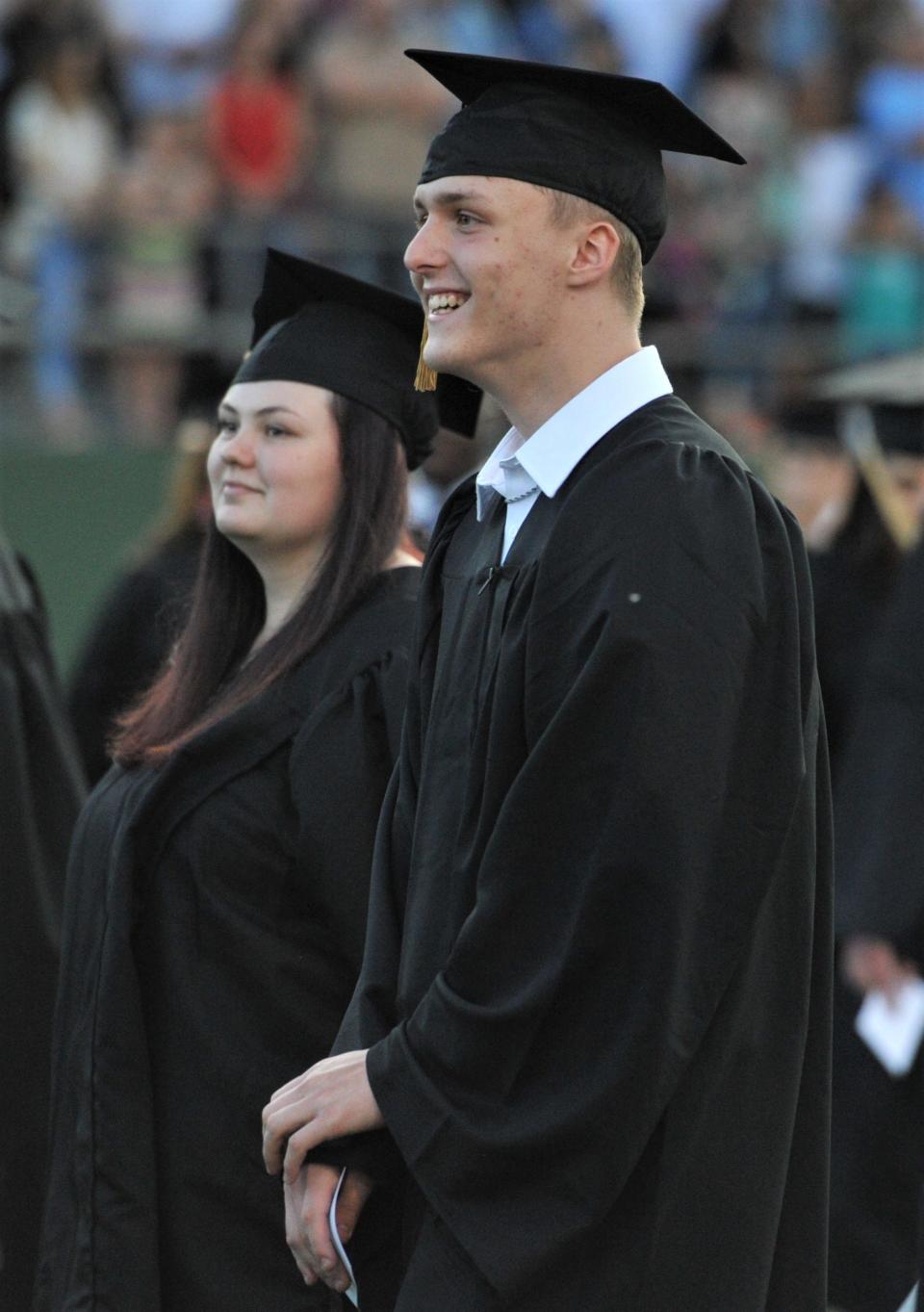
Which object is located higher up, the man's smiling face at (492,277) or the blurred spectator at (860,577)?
the man's smiling face at (492,277)

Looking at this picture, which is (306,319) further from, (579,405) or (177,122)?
(177,122)

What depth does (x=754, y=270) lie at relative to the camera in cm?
1255

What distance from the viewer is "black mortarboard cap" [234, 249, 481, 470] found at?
4.03m

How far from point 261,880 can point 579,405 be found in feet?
→ 3.97

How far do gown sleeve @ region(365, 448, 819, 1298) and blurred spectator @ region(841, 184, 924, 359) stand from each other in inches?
399

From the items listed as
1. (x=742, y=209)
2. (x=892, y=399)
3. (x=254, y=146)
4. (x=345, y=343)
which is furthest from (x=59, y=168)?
(x=345, y=343)

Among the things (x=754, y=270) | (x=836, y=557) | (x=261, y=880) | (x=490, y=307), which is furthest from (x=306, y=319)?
(x=754, y=270)

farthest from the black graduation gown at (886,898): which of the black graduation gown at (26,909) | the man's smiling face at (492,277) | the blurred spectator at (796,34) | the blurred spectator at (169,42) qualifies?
the blurred spectator at (796,34)

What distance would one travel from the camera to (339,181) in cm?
1179

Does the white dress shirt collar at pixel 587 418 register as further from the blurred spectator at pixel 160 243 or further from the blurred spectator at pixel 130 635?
the blurred spectator at pixel 160 243

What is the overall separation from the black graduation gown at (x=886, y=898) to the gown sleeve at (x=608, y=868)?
9.45ft

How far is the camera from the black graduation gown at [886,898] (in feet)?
17.9

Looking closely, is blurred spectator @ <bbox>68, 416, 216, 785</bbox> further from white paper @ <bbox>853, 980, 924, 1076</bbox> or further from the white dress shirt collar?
the white dress shirt collar

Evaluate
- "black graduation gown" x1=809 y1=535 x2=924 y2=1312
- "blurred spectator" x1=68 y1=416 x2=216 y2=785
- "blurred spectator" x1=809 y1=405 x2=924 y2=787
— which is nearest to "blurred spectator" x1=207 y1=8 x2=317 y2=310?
"blurred spectator" x1=68 y1=416 x2=216 y2=785
